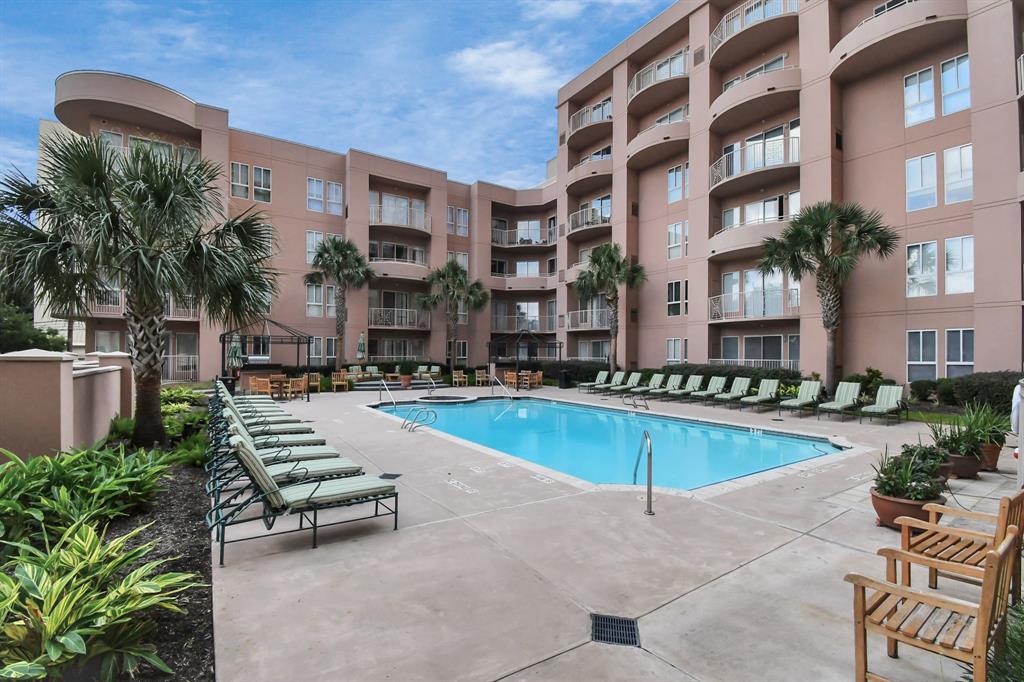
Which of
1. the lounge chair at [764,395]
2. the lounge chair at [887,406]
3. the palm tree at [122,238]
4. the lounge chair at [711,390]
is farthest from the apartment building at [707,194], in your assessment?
the lounge chair at [711,390]

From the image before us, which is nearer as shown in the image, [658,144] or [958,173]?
[958,173]

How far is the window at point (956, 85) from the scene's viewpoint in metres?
14.7

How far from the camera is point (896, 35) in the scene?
15.0m

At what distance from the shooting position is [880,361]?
16.3 metres

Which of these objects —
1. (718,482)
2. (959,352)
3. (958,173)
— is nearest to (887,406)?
(959,352)

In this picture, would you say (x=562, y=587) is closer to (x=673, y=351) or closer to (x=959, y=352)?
(x=959, y=352)

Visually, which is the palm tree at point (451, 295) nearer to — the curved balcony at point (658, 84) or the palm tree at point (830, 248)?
the curved balcony at point (658, 84)

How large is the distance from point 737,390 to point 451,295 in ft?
56.5

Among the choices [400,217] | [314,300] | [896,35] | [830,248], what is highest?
[896,35]

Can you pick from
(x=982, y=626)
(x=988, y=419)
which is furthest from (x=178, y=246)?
(x=988, y=419)

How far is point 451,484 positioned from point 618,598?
3.58m

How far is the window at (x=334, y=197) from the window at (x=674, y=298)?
768 inches

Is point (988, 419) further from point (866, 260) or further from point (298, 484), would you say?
point (866, 260)

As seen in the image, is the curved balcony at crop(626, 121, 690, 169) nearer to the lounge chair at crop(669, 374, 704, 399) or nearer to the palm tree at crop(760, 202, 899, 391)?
the palm tree at crop(760, 202, 899, 391)
